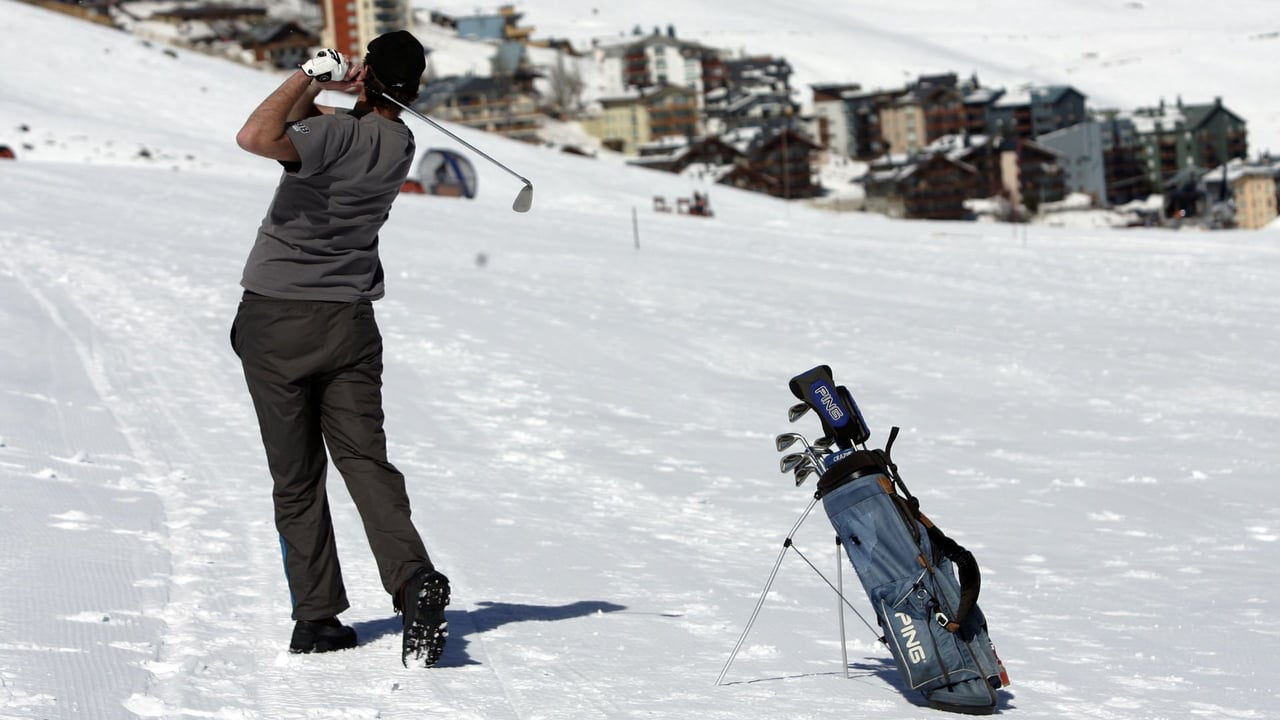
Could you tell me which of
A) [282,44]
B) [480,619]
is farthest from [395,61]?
[282,44]

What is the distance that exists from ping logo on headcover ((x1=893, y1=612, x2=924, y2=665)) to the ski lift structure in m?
31.7

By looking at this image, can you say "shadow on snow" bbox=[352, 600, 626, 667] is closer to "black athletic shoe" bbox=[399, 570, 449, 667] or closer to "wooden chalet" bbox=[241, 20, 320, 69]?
"black athletic shoe" bbox=[399, 570, 449, 667]

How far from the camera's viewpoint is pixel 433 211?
999 inches

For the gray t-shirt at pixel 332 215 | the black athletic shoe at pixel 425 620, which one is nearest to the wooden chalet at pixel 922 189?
the gray t-shirt at pixel 332 215

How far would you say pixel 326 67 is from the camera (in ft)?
12.2

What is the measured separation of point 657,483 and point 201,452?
7.40ft

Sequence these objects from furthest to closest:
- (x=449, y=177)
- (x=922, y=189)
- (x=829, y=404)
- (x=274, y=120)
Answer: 1. (x=922, y=189)
2. (x=449, y=177)
3. (x=829, y=404)
4. (x=274, y=120)

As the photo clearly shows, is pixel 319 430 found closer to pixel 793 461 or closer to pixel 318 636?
pixel 318 636

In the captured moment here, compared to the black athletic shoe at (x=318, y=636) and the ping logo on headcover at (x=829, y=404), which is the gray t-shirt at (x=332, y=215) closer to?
the black athletic shoe at (x=318, y=636)

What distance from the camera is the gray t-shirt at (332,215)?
13.0ft

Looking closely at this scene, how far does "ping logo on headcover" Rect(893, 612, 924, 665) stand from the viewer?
12.6ft

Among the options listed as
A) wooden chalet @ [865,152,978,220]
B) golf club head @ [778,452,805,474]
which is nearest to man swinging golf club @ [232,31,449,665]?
golf club head @ [778,452,805,474]

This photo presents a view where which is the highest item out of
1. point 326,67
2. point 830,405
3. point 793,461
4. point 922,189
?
point 326,67

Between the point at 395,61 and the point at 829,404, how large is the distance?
1.41 m
